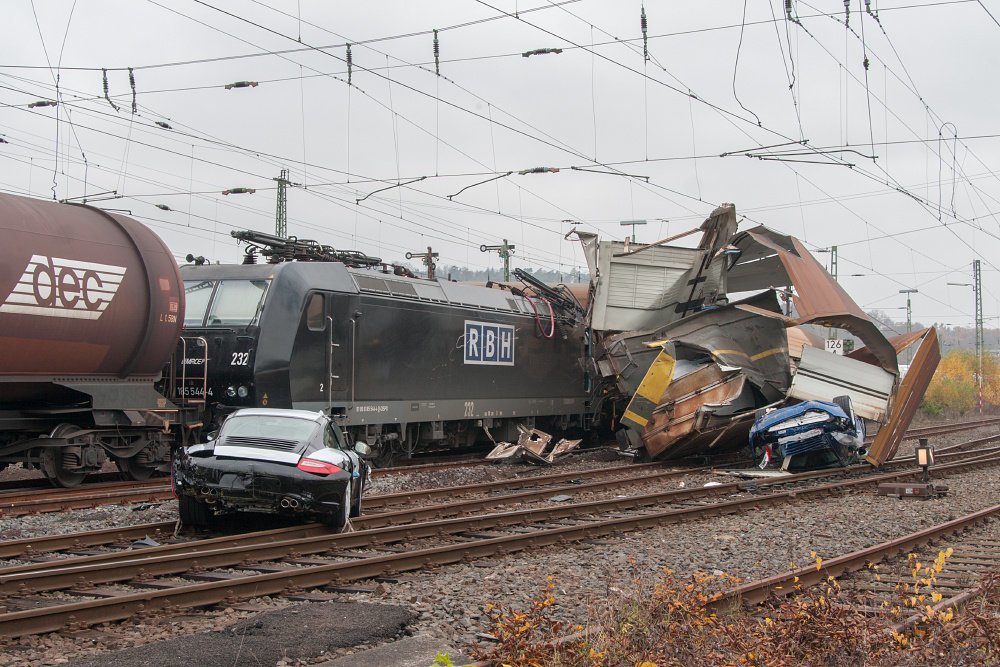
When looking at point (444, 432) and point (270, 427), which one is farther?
point (444, 432)

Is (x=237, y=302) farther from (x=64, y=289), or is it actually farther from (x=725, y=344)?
(x=725, y=344)

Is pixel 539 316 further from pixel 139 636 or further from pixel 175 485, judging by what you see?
pixel 139 636

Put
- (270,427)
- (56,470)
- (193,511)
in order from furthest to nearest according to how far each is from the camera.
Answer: (56,470) < (270,427) < (193,511)

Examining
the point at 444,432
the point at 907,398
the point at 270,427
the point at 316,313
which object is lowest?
the point at 444,432

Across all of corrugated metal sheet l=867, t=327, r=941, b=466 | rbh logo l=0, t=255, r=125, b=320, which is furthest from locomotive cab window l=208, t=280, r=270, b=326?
corrugated metal sheet l=867, t=327, r=941, b=466

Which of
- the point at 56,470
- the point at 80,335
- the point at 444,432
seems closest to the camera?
the point at 80,335

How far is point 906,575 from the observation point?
9.23m

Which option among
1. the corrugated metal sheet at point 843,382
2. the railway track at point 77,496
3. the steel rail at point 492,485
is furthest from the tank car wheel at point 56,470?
the corrugated metal sheet at point 843,382

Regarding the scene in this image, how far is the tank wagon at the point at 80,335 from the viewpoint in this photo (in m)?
12.4

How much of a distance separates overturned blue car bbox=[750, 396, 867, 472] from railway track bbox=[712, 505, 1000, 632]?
5.33 meters

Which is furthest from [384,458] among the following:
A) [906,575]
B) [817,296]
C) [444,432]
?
[906,575]

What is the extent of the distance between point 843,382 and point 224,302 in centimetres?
1274

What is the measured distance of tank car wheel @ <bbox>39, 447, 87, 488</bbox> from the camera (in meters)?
13.7

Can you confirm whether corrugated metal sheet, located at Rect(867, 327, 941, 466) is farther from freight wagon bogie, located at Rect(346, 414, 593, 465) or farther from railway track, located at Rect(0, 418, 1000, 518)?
railway track, located at Rect(0, 418, 1000, 518)
